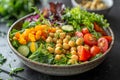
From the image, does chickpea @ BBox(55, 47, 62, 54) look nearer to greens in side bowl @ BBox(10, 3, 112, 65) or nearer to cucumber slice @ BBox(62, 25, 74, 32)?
greens in side bowl @ BBox(10, 3, 112, 65)

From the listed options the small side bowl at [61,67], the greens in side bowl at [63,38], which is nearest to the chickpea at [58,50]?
the greens in side bowl at [63,38]

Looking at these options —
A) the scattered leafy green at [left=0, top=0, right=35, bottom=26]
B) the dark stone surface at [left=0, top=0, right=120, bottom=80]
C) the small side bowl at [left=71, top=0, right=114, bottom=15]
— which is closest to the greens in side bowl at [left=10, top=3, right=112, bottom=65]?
the dark stone surface at [left=0, top=0, right=120, bottom=80]

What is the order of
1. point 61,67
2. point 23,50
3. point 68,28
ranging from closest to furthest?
point 61,67, point 23,50, point 68,28

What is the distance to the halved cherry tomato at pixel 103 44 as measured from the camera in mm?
1340

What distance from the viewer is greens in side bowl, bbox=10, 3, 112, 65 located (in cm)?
129

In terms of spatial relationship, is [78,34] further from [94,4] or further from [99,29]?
[94,4]

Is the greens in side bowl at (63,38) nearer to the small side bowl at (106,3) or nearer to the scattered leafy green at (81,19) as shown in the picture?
the scattered leafy green at (81,19)

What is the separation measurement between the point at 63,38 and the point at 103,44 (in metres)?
0.19

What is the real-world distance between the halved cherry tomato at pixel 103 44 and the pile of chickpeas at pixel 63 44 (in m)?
0.09

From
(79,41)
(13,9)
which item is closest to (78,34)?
(79,41)

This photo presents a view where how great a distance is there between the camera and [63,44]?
4.42 feet

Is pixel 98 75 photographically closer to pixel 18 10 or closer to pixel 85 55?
pixel 85 55

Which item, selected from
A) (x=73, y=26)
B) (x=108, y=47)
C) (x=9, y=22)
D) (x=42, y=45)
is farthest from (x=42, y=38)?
(x=9, y=22)

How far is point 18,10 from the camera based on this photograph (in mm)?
1896
